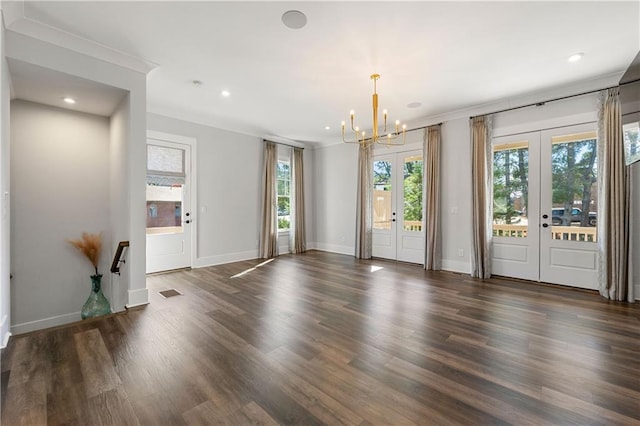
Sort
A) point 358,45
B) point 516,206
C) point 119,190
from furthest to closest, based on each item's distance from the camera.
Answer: point 516,206, point 119,190, point 358,45

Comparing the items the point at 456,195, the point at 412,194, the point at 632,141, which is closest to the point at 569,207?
the point at 456,195

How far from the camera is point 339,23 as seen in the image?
8.24ft

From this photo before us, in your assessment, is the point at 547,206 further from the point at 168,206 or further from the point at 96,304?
the point at 96,304

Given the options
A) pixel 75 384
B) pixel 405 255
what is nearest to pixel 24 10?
pixel 75 384

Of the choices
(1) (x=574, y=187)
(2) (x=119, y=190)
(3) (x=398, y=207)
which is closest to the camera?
(2) (x=119, y=190)

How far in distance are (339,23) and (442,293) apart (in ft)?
11.4

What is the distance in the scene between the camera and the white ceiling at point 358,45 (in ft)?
7.73

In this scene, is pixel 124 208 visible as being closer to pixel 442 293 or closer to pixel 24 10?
pixel 24 10

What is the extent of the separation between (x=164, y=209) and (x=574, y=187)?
6592 mm

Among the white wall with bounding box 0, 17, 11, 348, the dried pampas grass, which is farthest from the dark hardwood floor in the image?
the dried pampas grass

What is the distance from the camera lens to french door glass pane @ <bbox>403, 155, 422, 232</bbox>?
221 inches

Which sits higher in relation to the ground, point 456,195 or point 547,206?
point 456,195

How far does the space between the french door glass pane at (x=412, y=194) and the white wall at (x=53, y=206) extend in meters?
5.25

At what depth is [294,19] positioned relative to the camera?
246 centimetres
